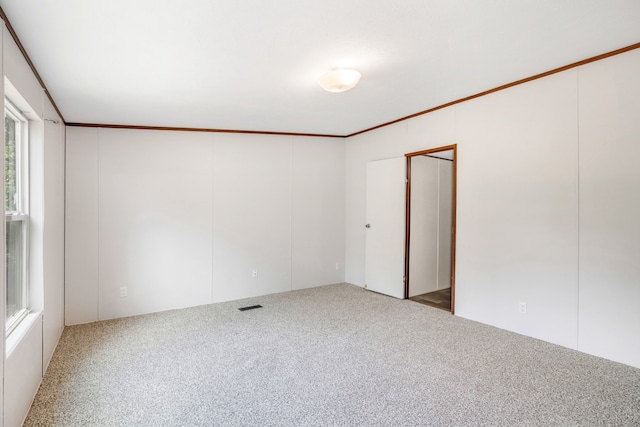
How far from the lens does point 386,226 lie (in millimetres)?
4684

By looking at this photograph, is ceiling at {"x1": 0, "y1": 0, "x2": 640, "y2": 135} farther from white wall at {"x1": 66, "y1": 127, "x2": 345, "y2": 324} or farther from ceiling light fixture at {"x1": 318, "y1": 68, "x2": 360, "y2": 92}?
white wall at {"x1": 66, "y1": 127, "x2": 345, "y2": 324}

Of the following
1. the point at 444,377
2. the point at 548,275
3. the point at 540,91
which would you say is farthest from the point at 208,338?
the point at 540,91

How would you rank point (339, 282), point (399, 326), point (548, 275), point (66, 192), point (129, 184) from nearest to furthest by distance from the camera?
point (548, 275) → point (399, 326) → point (66, 192) → point (129, 184) → point (339, 282)

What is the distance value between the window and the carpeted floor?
0.65m

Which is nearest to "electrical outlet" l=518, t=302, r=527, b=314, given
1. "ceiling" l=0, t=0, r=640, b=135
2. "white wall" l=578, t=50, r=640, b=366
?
"white wall" l=578, t=50, r=640, b=366

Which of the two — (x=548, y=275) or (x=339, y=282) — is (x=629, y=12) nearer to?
(x=548, y=275)

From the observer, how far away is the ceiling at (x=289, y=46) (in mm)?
1854

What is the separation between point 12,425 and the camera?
1.83 m

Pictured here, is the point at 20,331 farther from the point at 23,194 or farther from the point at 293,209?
the point at 293,209

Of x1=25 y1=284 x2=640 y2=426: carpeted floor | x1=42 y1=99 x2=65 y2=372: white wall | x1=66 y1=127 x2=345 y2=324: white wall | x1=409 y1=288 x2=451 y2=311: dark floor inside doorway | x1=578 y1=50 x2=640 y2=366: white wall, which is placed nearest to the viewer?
x1=25 y1=284 x2=640 y2=426: carpeted floor

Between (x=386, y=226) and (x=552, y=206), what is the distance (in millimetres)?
2109

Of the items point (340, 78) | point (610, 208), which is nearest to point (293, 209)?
point (340, 78)

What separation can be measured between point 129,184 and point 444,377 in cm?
398

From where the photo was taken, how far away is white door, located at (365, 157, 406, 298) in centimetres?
449
